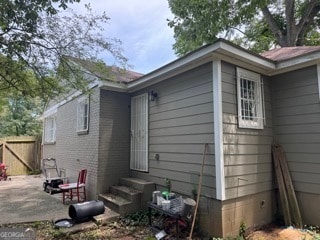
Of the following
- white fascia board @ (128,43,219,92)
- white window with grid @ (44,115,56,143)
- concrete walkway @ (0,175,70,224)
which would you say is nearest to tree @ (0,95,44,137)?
white window with grid @ (44,115,56,143)

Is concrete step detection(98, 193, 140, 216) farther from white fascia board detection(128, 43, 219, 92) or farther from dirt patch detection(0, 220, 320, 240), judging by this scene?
white fascia board detection(128, 43, 219, 92)

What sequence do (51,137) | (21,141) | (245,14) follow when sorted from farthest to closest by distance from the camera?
(21,141) < (51,137) < (245,14)

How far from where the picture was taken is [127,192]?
5770mm

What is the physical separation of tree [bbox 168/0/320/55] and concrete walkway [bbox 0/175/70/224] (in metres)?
6.46

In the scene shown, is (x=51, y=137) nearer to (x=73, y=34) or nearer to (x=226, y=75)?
(x=73, y=34)

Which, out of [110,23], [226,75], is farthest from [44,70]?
[226,75]

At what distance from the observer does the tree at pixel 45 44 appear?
4.16m

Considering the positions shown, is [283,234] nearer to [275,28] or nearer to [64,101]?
→ [64,101]

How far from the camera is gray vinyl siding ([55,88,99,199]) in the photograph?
21.6 feet

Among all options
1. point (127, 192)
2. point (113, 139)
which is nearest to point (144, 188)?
point (127, 192)

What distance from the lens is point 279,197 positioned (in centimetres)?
531

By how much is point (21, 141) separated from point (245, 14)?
12302mm

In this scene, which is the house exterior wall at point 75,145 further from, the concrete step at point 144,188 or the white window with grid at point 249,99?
the white window with grid at point 249,99

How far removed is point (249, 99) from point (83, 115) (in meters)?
4.97
